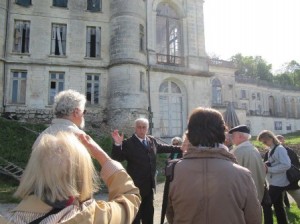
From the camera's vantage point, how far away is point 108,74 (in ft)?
69.8

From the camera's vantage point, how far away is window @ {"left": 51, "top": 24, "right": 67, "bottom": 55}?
70.0 feet

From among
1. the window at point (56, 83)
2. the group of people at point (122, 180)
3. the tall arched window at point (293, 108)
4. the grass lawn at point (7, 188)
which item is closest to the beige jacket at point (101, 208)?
the group of people at point (122, 180)

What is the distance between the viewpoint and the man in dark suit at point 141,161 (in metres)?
5.55

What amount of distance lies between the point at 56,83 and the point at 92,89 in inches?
95.4

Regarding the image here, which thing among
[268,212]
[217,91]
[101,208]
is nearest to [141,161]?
[268,212]

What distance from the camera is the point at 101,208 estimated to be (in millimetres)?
1835

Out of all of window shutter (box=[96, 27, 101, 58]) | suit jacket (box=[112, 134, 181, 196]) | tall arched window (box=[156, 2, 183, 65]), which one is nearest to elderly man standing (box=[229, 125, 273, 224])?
suit jacket (box=[112, 134, 181, 196])

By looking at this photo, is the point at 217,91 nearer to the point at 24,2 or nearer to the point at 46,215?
the point at 24,2

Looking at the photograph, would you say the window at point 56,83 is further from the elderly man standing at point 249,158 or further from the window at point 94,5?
the elderly man standing at point 249,158

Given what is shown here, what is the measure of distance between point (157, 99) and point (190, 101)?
263 centimetres

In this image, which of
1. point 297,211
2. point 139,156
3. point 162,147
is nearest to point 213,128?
point 139,156

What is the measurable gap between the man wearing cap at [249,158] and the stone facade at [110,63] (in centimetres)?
1490

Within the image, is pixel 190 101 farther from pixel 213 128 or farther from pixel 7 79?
pixel 213 128

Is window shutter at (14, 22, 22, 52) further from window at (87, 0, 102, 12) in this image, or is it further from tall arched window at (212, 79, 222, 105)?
tall arched window at (212, 79, 222, 105)
